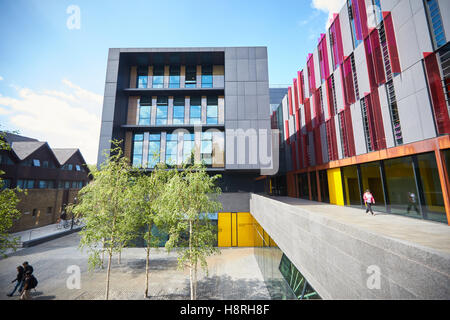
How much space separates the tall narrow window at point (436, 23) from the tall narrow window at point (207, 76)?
16412mm

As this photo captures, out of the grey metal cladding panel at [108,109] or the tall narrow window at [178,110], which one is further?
the tall narrow window at [178,110]

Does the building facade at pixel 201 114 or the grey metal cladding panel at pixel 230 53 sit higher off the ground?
the grey metal cladding panel at pixel 230 53

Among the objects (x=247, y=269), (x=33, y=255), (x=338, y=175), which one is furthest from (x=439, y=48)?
(x=33, y=255)

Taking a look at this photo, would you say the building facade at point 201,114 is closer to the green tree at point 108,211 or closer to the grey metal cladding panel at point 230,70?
the grey metal cladding panel at point 230,70

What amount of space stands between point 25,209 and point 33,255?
10.9 meters

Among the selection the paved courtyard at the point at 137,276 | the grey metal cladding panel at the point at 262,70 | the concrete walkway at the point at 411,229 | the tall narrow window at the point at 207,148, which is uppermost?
the grey metal cladding panel at the point at 262,70

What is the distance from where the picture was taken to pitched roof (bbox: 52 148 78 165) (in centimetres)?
3281

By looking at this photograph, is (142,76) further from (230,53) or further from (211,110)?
(230,53)

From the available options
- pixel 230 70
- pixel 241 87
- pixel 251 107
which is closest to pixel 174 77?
pixel 230 70

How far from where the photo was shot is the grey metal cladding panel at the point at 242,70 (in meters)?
18.3

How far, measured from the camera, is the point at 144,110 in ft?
65.8

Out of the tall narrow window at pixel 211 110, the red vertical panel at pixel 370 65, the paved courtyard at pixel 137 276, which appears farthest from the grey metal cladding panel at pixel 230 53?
the paved courtyard at pixel 137 276

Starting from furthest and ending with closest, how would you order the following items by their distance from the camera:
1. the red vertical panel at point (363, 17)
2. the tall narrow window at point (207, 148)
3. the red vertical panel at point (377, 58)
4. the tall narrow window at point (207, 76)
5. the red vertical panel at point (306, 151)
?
the red vertical panel at point (306, 151), the tall narrow window at point (207, 76), the tall narrow window at point (207, 148), the red vertical panel at point (363, 17), the red vertical panel at point (377, 58)

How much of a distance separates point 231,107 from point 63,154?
3519cm
